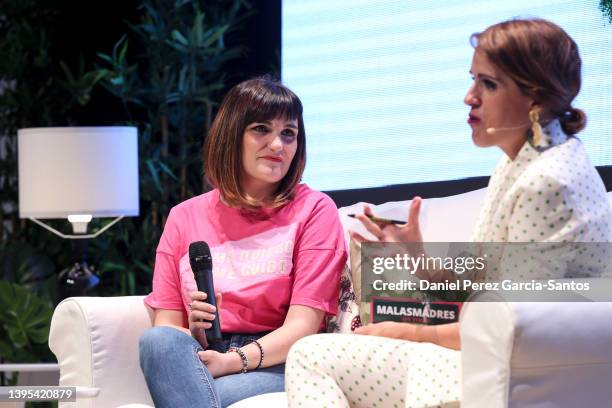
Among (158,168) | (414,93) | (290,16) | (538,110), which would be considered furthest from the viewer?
(158,168)

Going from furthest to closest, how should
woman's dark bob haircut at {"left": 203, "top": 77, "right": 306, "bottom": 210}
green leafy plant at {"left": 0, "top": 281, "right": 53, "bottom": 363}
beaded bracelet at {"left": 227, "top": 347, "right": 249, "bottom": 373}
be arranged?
1. green leafy plant at {"left": 0, "top": 281, "right": 53, "bottom": 363}
2. woman's dark bob haircut at {"left": 203, "top": 77, "right": 306, "bottom": 210}
3. beaded bracelet at {"left": 227, "top": 347, "right": 249, "bottom": 373}

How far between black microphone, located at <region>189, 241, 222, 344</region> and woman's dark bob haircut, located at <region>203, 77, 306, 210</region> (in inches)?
14.5

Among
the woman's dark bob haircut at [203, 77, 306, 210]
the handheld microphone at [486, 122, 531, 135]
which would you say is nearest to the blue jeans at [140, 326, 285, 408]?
the woman's dark bob haircut at [203, 77, 306, 210]

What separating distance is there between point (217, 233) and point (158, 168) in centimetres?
207

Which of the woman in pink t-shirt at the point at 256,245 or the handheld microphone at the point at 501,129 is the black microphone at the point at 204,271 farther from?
the handheld microphone at the point at 501,129

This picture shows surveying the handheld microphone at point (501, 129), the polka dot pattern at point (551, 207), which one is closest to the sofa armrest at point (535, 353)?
the polka dot pattern at point (551, 207)

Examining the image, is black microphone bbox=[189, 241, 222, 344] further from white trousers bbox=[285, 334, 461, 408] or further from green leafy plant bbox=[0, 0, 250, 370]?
green leafy plant bbox=[0, 0, 250, 370]

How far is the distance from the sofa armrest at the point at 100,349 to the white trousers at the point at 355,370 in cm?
77

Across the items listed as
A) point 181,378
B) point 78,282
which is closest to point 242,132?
point 181,378

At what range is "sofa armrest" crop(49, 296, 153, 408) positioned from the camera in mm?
2551

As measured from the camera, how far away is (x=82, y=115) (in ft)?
16.6

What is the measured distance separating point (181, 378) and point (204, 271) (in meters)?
0.26

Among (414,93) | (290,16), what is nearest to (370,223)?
(414,93)

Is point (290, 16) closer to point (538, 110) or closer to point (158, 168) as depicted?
point (158, 168)
